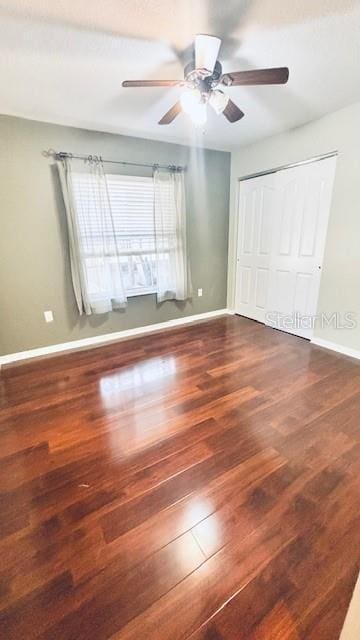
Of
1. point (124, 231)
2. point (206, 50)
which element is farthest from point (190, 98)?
point (124, 231)

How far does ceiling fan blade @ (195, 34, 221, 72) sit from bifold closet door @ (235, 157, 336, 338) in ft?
5.70

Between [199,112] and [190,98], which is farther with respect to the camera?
[199,112]

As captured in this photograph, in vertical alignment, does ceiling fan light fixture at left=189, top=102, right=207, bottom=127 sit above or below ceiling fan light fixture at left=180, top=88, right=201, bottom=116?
below

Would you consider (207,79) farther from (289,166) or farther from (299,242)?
(299,242)

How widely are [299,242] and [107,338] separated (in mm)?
2581

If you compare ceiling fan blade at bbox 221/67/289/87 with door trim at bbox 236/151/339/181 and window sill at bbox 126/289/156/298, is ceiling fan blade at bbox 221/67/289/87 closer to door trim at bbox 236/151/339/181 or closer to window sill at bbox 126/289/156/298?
door trim at bbox 236/151/339/181

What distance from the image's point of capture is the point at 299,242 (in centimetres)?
308

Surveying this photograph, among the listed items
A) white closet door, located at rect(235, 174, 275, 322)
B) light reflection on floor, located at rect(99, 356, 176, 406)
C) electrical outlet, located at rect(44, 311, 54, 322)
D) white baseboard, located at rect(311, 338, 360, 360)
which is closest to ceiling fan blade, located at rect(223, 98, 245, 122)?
white closet door, located at rect(235, 174, 275, 322)

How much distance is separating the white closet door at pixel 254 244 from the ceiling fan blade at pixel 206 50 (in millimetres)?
1991

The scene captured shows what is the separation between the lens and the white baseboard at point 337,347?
2.72m

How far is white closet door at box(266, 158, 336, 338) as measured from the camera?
2.80 metres

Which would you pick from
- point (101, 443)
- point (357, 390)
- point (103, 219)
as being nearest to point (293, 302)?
point (357, 390)

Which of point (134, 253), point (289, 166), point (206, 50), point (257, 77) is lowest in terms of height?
point (134, 253)

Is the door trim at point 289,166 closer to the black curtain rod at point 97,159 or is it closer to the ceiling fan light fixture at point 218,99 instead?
the black curtain rod at point 97,159
